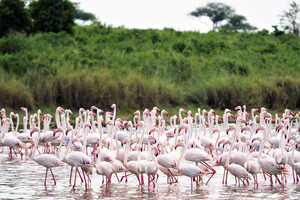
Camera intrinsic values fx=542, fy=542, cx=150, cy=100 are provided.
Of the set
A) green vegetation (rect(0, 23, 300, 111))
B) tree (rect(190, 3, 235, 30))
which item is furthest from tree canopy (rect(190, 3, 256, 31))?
green vegetation (rect(0, 23, 300, 111))

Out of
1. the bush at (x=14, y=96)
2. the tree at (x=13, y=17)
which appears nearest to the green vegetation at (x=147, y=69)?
the bush at (x=14, y=96)

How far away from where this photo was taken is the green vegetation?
77.5ft

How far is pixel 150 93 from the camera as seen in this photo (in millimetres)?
24484

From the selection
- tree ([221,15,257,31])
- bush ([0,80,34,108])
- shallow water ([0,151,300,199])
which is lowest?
shallow water ([0,151,300,199])

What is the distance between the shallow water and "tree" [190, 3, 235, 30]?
157ft

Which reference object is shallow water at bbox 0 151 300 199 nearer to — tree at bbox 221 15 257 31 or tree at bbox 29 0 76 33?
tree at bbox 29 0 76 33

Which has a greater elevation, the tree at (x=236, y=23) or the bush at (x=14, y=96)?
the tree at (x=236, y=23)

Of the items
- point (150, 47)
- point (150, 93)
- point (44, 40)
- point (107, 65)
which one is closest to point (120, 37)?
point (150, 47)

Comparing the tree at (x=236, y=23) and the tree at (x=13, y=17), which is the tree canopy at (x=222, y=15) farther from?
the tree at (x=13, y=17)

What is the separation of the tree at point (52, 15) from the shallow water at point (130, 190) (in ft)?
83.0

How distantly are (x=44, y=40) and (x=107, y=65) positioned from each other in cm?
652

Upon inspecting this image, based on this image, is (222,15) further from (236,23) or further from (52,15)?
(52,15)

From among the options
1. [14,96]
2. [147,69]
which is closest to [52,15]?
[147,69]

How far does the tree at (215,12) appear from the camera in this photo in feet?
192
